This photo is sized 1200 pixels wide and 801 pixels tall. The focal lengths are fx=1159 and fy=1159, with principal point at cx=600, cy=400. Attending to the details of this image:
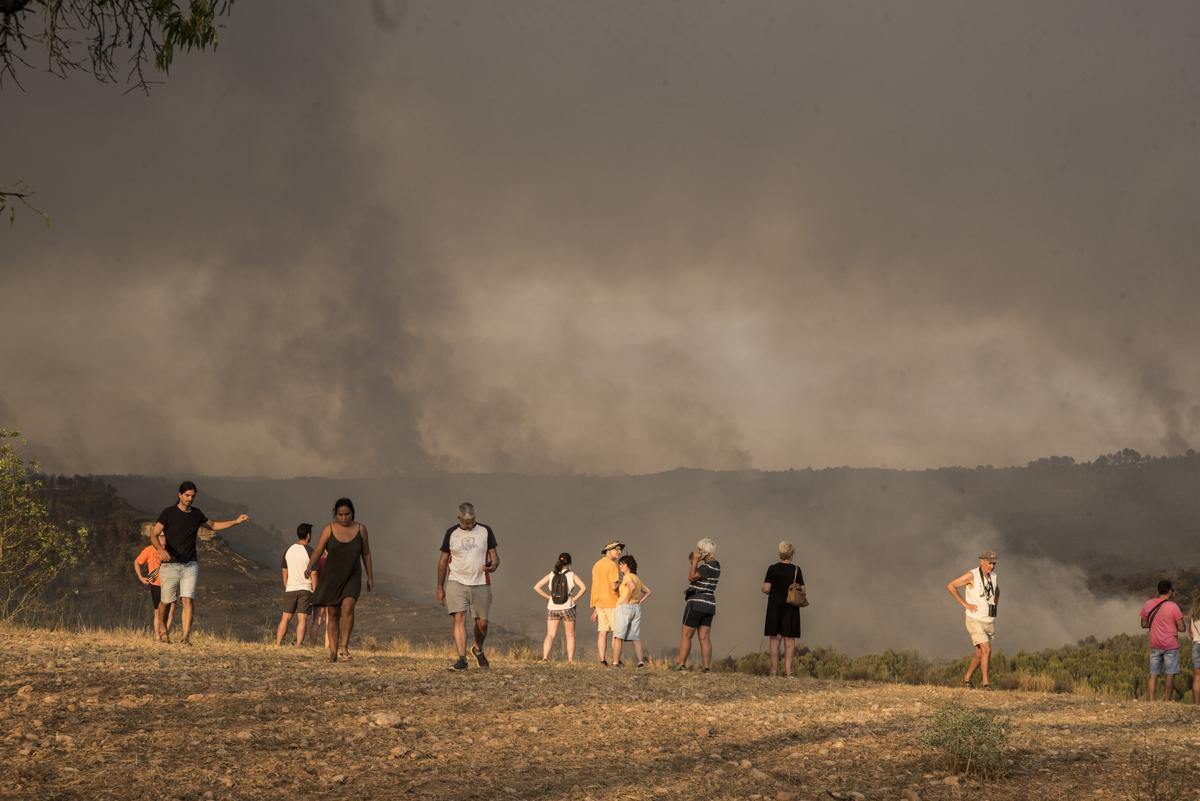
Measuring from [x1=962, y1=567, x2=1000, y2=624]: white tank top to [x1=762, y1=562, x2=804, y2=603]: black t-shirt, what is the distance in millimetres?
2555

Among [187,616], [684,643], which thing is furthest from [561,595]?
[187,616]

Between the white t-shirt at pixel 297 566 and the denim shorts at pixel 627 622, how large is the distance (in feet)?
16.1

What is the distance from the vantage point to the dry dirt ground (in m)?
8.27

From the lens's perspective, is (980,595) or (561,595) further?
(561,595)

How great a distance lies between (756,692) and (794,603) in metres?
3.25

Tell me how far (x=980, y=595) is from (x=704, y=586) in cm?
408

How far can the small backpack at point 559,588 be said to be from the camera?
19188 millimetres

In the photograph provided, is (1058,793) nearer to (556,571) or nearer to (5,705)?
(5,705)

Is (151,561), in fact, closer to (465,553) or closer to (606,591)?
(465,553)

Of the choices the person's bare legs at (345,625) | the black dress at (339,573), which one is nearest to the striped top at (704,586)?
the person's bare legs at (345,625)

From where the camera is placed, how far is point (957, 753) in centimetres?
944

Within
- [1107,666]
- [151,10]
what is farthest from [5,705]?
[1107,666]

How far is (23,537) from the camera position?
2128 cm

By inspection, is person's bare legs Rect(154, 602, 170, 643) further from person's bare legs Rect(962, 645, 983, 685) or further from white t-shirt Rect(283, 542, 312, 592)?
person's bare legs Rect(962, 645, 983, 685)
